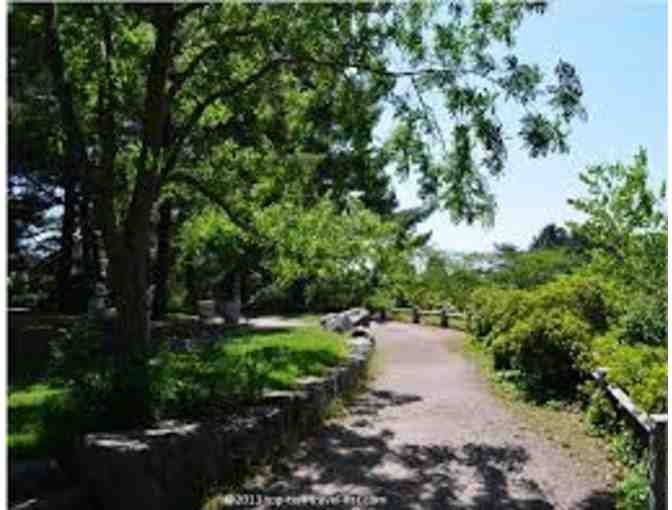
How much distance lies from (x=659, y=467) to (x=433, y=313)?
1008 inches

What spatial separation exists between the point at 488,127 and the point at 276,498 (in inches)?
160

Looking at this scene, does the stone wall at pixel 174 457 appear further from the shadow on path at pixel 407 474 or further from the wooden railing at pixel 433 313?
the wooden railing at pixel 433 313

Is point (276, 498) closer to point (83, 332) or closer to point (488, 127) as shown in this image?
point (488, 127)

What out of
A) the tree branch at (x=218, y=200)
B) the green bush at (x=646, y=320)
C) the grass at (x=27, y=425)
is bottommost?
the grass at (x=27, y=425)

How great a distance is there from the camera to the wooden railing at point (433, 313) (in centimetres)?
3155

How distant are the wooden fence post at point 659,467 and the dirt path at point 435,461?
96cm

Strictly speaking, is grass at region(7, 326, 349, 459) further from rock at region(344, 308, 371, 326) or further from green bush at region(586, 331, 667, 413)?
rock at region(344, 308, 371, 326)

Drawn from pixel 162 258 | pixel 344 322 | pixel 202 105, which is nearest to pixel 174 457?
pixel 202 105

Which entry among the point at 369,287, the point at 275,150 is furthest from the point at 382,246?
the point at 275,150

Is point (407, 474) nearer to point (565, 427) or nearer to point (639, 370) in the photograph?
point (639, 370)

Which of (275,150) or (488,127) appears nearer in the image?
(488,127)

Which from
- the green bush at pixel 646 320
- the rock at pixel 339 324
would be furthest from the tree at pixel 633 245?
the rock at pixel 339 324

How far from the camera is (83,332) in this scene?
13.7 m

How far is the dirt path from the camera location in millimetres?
8680
